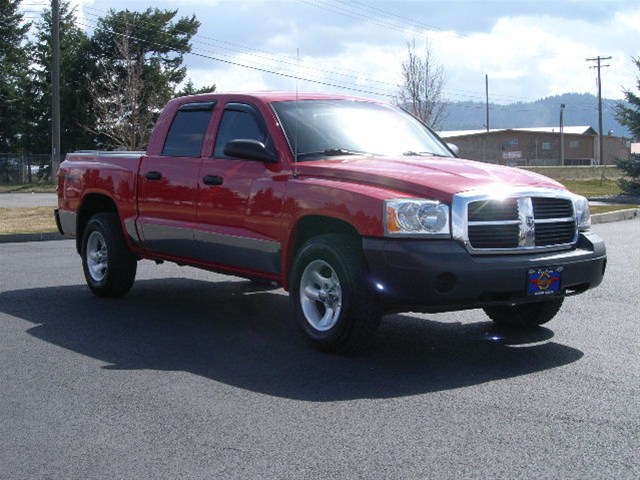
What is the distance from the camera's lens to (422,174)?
599 cm

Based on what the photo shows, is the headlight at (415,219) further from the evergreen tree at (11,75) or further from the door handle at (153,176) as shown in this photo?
the evergreen tree at (11,75)

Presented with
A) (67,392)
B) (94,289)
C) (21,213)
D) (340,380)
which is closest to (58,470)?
(67,392)

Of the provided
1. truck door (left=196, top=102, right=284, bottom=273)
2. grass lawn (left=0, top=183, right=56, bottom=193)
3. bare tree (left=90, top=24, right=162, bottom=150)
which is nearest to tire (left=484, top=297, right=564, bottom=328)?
truck door (left=196, top=102, right=284, bottom=273)

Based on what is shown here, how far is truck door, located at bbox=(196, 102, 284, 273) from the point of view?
21.8ft

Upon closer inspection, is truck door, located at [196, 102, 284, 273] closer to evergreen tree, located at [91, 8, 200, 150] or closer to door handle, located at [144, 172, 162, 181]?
door handle, located at [144, 172, 162, 181]

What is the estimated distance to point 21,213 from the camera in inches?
853

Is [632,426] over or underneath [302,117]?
underneath

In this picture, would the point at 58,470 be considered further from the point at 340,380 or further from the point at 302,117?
the point at 302,117

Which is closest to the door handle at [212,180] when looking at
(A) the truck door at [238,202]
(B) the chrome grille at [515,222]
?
(A) the truck door at [238,202]

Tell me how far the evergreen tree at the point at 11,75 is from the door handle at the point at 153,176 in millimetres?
54987

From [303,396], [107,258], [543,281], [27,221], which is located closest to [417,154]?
[543,281]

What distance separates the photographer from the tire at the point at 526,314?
22.5ft

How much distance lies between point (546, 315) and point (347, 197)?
6.93 feet

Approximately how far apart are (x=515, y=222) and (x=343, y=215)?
116cm
